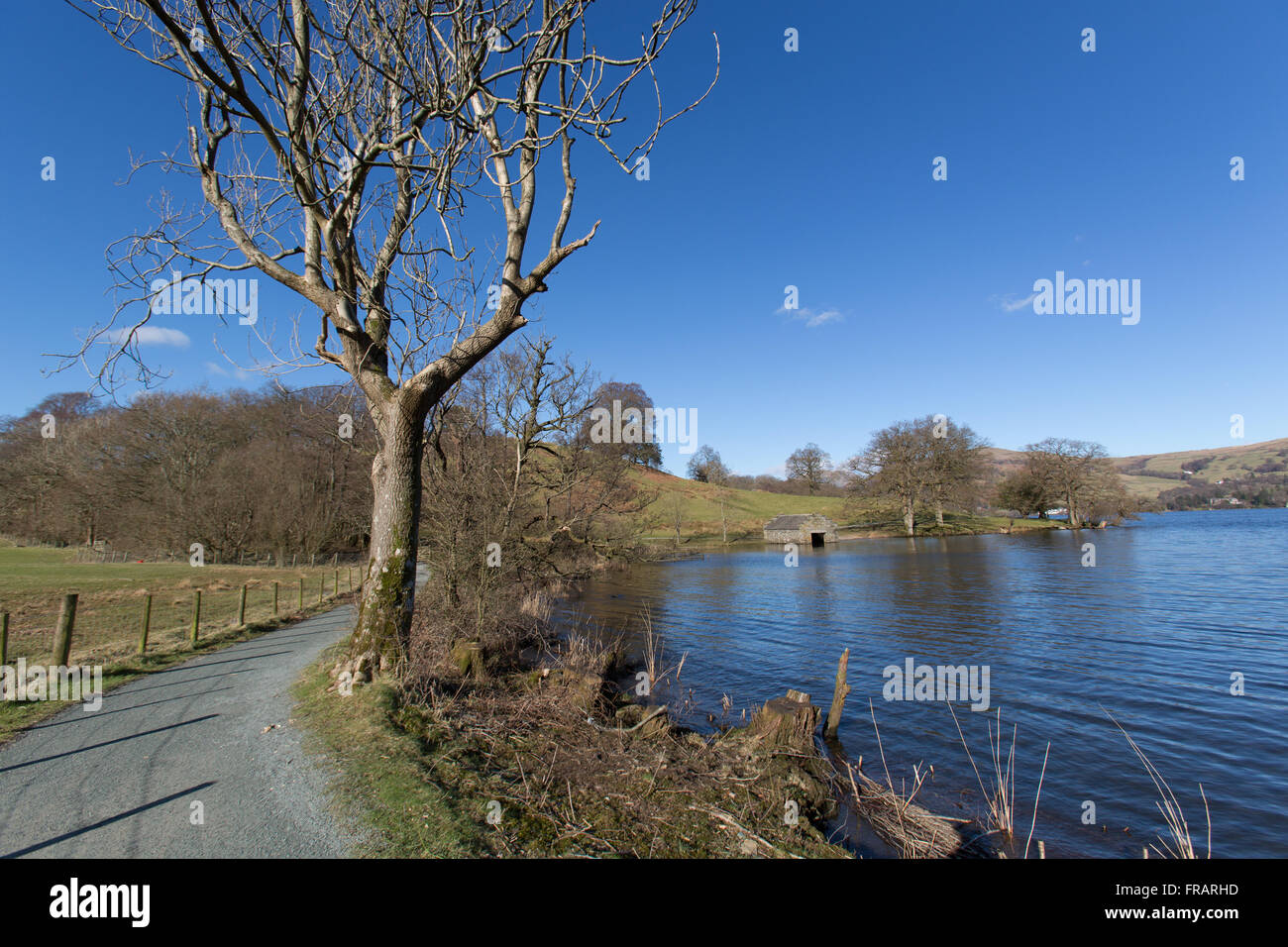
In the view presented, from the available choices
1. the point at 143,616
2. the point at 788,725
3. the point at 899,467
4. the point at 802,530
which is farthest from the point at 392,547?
the point at 899,467

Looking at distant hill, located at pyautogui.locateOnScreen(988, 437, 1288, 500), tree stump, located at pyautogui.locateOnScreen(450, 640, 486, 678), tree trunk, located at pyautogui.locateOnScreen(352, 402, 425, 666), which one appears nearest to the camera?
tree trunk, located at pyautogui.locateOnScreen(352, 402, 425, 666)

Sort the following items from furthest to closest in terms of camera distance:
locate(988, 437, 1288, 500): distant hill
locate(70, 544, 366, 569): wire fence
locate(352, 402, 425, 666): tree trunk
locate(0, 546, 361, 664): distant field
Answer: locate(988, 437, 1288, 500): distant hill < locate(70, 544, 366, 569): wire fence < locate(0, 546, 361, 664): distant field < locate(352, 402, 425, 666): tree trunk

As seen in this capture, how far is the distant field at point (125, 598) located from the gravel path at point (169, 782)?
4938 mm

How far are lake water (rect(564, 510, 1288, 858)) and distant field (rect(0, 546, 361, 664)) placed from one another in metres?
11.0

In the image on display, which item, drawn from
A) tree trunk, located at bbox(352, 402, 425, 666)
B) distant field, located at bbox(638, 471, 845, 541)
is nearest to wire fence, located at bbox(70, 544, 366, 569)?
distant field, located at bbox(638, 471, 845, 541)

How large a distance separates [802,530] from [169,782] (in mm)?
59021

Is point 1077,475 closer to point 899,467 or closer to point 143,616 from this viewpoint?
point 899,467

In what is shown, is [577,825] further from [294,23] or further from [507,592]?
[294,23]

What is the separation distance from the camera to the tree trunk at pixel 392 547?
7.59 meters

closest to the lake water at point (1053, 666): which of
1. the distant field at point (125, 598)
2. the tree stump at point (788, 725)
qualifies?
the tree stump at point (788, 725)

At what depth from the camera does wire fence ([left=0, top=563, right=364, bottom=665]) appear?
11.3 metres

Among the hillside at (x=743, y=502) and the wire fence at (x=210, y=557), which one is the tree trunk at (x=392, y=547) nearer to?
the hillside at (x=743, y=502)

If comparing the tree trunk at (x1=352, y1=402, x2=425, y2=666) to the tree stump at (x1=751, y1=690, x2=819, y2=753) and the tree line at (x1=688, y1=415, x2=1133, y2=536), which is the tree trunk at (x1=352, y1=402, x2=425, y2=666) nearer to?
the tree stump at (x1=751, y1=690, x2=819, y2=753)

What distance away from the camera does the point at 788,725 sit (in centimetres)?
830
